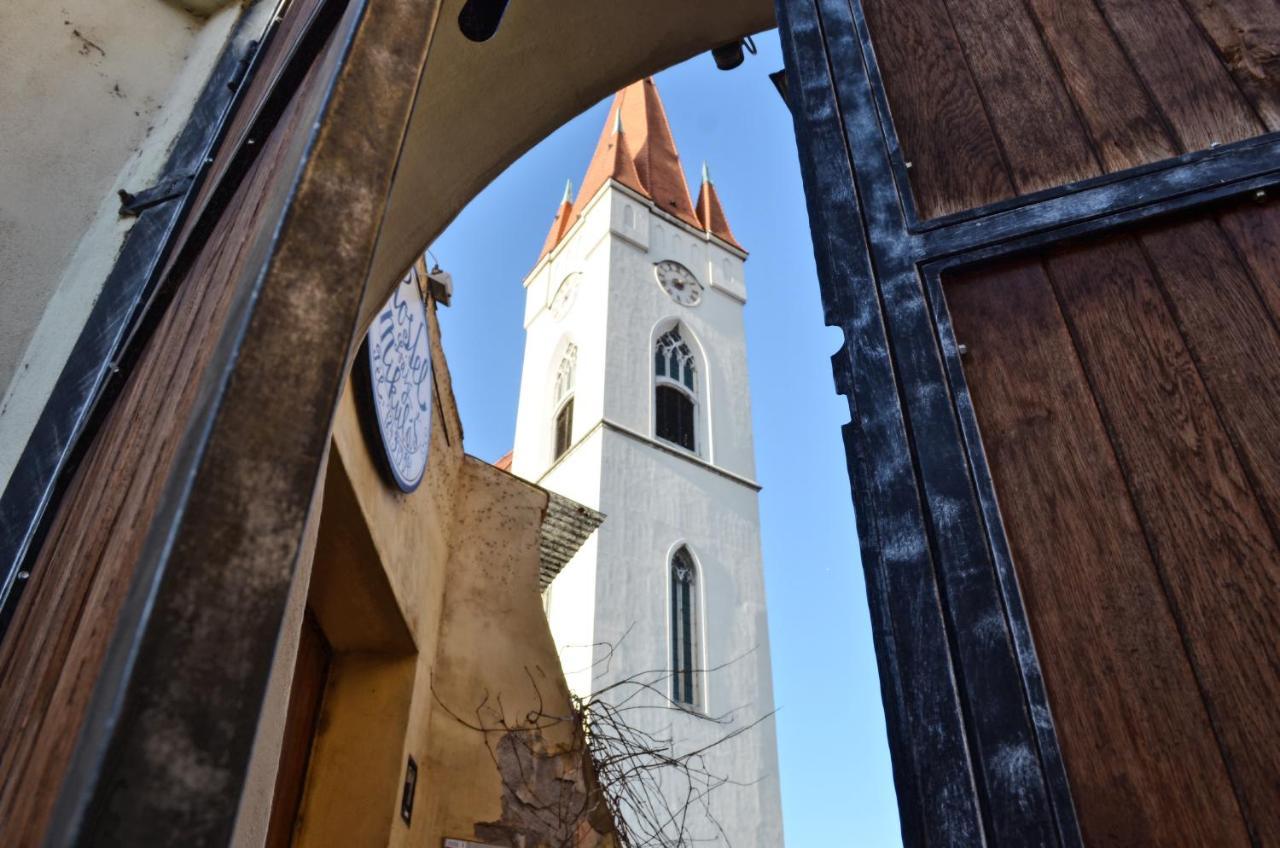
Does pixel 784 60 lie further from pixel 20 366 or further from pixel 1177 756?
pixel 20 366

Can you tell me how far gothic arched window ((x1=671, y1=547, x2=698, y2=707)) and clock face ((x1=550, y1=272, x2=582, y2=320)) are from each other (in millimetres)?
7842

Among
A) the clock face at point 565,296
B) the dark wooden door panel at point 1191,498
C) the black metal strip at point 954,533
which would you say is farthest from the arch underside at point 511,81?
the clock face at point 565,296

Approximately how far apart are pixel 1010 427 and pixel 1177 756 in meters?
0.54

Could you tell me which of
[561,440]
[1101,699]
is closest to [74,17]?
[1101,699]

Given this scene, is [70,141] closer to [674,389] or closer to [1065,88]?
[1065,88]

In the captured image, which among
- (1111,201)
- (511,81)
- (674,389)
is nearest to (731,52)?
(511,81)

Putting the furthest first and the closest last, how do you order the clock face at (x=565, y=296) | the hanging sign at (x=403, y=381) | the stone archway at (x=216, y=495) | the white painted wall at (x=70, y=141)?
the clock face at (x=565, y=296), the hanging sign at (x=403, y=381), the white painted wall at (x=70, y=141), the stone archway at (x=216, y=495)

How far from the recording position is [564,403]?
20906 millimetres

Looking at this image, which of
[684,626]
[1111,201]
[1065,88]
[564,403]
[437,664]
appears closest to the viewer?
[1111,201]

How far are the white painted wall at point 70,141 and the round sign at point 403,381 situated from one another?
880 mm

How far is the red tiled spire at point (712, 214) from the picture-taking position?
25062 millimetres

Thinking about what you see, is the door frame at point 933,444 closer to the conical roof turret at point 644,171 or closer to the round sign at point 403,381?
the round sign at point 403,381

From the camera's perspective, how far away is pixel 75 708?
74cm

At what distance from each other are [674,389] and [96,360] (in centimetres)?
1855
